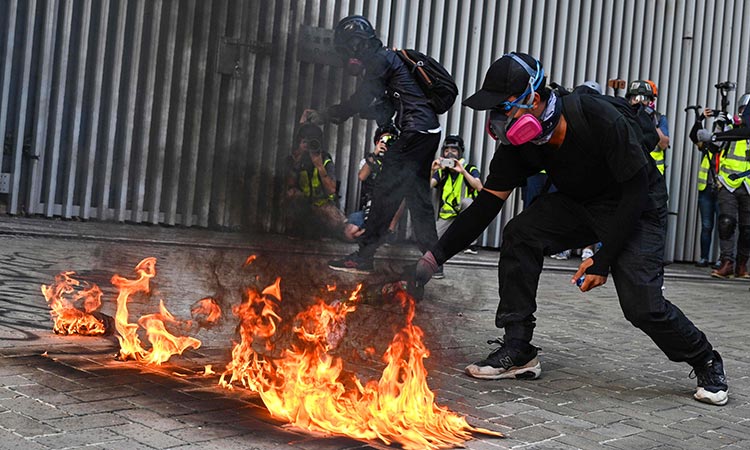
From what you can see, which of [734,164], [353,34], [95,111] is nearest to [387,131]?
[353,34]

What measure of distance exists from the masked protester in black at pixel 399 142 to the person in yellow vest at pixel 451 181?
2.85m

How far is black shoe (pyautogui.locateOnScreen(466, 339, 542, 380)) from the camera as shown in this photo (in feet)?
16.8

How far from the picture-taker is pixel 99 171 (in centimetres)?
993

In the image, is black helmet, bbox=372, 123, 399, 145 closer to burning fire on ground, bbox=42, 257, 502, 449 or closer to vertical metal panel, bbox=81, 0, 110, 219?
vertical metal panel, bbox=81, 0, 110, 219

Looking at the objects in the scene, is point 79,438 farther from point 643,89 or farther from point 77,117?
point 643,89

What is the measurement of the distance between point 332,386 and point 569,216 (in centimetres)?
182

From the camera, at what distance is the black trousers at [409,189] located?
7625mm

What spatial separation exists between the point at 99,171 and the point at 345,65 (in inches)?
185

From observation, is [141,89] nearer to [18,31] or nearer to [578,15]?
[18,31]

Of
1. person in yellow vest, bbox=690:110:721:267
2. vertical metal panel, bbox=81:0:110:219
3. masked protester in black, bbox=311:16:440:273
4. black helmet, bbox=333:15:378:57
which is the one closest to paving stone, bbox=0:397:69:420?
black helmet, bbox=333:15:378:57

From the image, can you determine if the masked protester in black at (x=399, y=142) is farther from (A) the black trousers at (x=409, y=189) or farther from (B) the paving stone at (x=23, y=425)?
(B) the paving stone at (x=23, y=425)

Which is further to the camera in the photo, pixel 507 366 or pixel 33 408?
pixel 507 366

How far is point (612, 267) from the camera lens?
A: 502 cm

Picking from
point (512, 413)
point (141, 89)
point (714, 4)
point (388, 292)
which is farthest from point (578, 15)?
point (512, 413)
